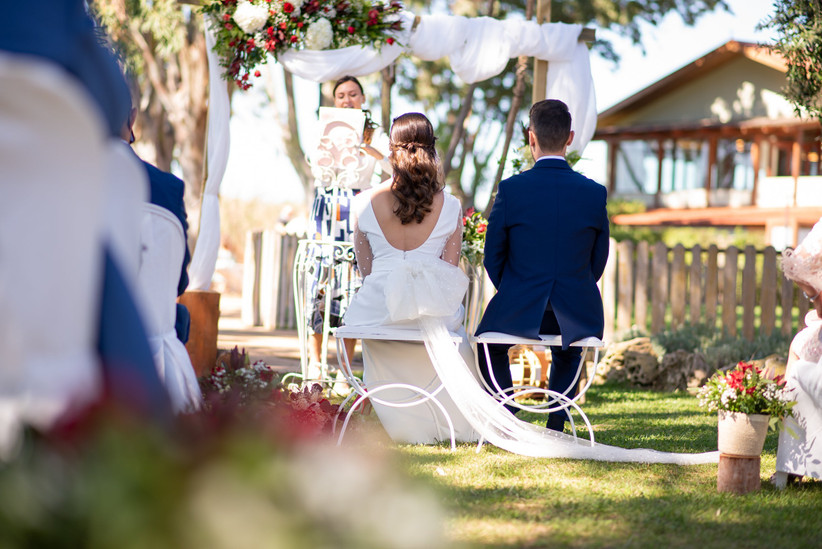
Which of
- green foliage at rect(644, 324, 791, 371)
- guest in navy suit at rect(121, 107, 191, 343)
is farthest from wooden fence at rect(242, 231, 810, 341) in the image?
guest in navy suit at rect(121, 107, 191, 343)

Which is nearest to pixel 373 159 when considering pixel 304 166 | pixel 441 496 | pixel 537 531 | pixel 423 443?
pixel 423 443

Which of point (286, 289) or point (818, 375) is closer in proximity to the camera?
point (818, 375)

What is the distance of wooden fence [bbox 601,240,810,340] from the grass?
6.36 m

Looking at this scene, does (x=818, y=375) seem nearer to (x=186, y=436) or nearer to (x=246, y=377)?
(x=246, y=377)

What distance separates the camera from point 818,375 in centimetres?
389

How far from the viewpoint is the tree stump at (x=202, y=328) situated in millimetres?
7254

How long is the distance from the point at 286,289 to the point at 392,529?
1274cm

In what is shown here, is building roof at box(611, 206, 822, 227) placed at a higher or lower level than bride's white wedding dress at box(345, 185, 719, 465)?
higher

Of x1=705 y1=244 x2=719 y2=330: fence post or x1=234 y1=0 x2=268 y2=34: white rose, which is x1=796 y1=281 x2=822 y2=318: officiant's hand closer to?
x1=234 y1=0 x2=268 y2=34: white rose

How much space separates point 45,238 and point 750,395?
10.7 ft

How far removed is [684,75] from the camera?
28.8m

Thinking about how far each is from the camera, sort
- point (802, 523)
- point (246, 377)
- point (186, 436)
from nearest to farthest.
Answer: point (186, 436)
point (802, 523)
point (246, 377)

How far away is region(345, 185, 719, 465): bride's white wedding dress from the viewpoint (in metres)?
4.64

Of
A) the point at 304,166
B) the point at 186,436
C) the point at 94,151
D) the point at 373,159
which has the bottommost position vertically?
the point at 186,436
